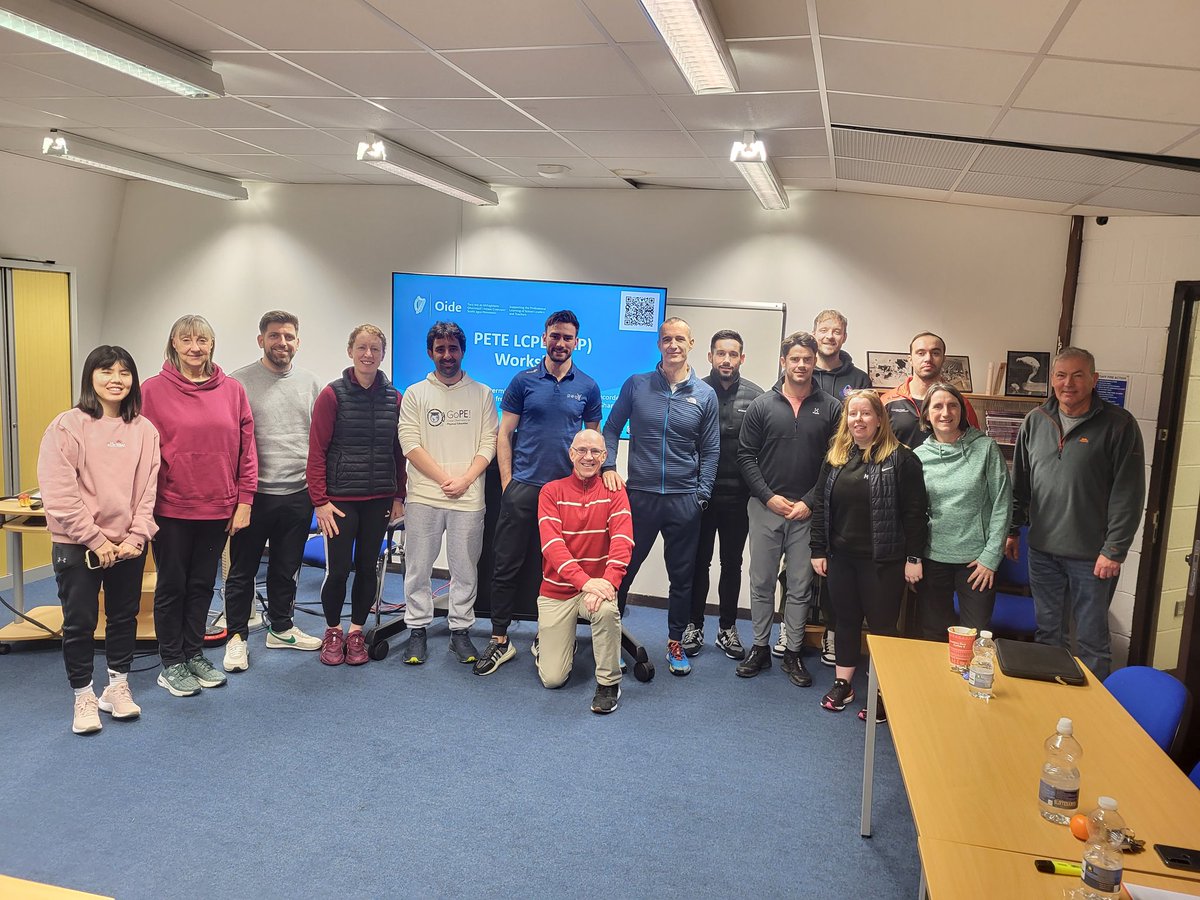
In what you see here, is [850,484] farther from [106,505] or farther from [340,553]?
[106,505]

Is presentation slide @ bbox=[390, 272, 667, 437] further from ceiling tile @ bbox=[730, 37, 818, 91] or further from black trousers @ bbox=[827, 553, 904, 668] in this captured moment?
ceiling tile @ bbox=[730, 37, 818, 91]

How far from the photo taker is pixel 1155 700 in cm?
243

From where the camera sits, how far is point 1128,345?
4.57 metres

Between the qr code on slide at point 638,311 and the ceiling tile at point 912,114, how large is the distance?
2.13 metres

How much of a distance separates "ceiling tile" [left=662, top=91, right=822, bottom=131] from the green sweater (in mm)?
1543

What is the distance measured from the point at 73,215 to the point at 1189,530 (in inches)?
296

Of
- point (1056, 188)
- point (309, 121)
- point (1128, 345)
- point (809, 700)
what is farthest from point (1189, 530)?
point (309, 121)

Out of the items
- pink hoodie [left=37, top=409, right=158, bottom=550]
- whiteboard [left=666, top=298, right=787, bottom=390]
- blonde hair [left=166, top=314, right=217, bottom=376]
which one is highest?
whiteboard [left=666, top=298, right=787, bottom=390]

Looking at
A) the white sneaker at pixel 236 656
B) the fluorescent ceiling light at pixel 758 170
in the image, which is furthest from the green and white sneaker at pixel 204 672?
the fluorescent ceiling light at pixel 758 170

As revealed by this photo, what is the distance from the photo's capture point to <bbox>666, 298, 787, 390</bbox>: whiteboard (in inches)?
216

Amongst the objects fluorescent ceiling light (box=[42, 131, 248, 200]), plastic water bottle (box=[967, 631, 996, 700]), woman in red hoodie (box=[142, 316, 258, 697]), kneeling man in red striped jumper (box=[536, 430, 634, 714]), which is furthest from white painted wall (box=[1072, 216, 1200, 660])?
fluorescent ceiling light (box=[42, 131, 248, 200])

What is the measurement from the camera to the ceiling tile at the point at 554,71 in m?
2.98

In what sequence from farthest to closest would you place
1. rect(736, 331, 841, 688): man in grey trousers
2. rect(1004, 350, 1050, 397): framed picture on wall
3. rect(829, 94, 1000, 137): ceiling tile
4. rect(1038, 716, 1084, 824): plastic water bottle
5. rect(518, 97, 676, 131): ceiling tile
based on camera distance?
rect(1004, 350, 1050, 397): framed picture on wall → rect(736, 331, 841, 688): man in grey trousers → rect(518, 97, 676, 131): ceiling tile → rect(829, 94, 1000, 137): ceiling tile → rect(1038, 716, 1084, 824): plastic water bottle

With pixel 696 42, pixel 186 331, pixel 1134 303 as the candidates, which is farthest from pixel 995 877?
pixel 1134 303
